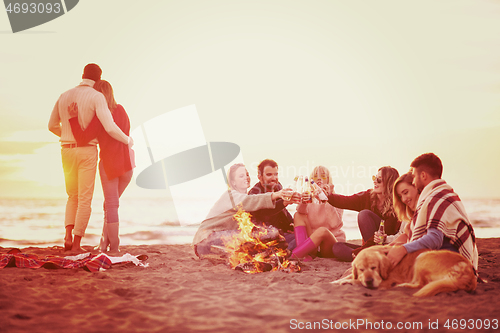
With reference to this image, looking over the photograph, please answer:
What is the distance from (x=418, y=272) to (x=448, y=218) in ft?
1.69

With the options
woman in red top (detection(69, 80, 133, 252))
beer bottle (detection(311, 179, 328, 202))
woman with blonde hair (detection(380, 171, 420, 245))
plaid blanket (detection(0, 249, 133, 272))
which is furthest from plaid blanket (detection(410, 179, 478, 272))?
woman in red top (detection(69, 80, 133, 252))

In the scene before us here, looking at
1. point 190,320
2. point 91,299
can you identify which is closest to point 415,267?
point 190,320

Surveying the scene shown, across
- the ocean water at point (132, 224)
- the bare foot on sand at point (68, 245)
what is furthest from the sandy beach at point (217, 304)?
the ocean water at point (132, 224)

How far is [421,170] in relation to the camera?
3.59 m

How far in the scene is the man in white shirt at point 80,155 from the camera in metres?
5.20

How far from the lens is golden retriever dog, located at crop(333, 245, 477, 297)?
315cm

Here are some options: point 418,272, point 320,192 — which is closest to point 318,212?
point 320,192

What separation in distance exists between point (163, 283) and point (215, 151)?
4501mm

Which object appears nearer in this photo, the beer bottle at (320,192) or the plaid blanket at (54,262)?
the plaid blanket at (54,262)

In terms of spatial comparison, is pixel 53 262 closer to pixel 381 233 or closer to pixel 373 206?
pixel 381 233

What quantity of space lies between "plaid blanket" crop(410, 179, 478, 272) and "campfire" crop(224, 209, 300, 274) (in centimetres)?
155

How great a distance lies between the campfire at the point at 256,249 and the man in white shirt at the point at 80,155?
197 cm

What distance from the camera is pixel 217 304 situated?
2.98m

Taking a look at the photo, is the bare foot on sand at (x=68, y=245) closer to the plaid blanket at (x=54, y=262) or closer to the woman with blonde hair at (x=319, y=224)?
the plaid blanket at (x=54, y=262)
